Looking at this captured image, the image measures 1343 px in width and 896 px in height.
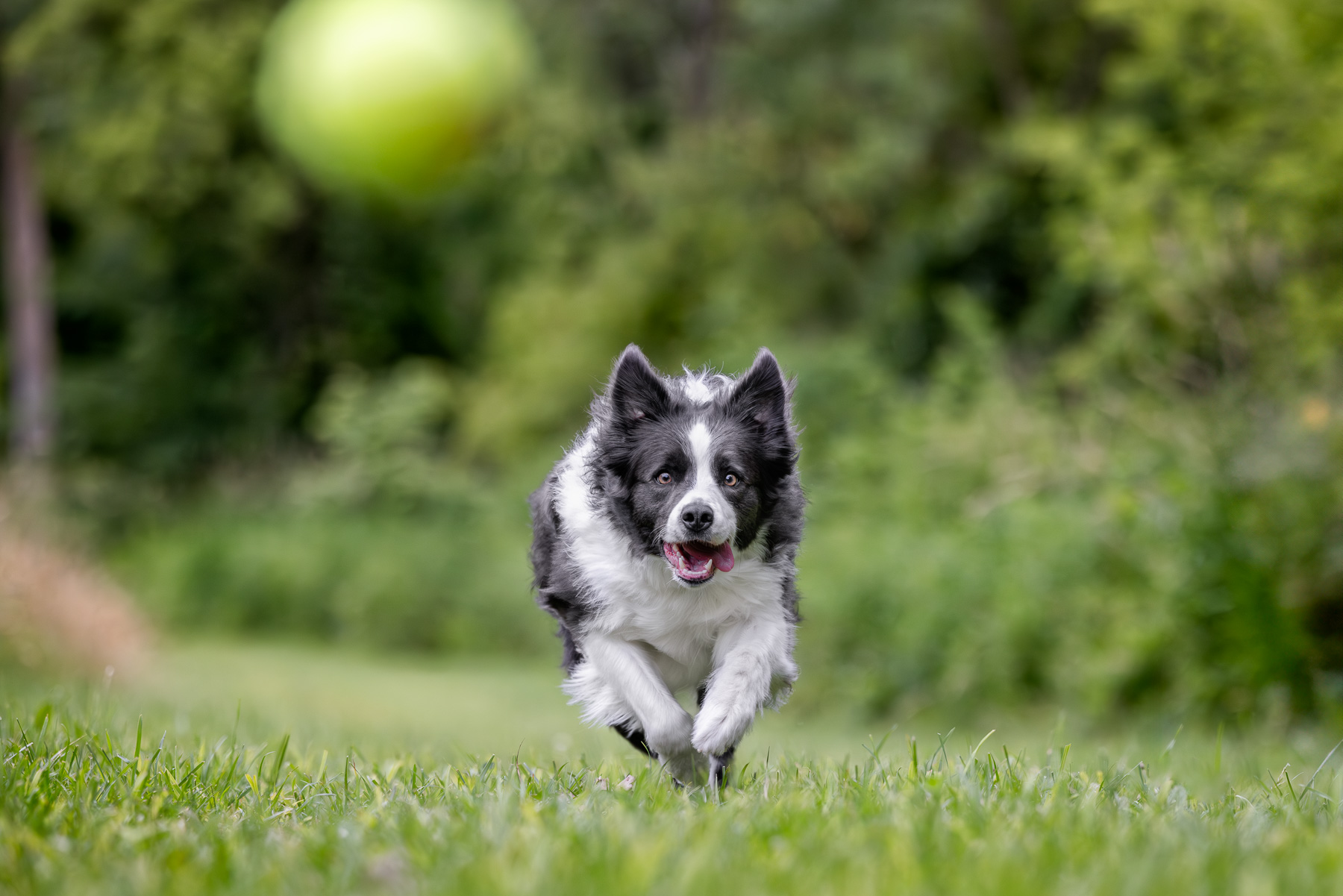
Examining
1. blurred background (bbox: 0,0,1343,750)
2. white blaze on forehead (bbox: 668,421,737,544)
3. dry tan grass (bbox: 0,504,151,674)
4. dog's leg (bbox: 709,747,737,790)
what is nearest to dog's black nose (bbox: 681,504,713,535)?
white blaze on forehead (bbox: 668,421,737,544)

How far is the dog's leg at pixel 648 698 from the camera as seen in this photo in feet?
14.1

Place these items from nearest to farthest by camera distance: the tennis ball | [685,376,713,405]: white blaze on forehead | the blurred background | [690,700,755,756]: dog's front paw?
[690,700,755,756]: dog's front paw < [685,376,713,405]: white blaze on forehead < the blurred background < the tennis ball

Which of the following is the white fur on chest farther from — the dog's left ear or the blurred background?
the blurred background

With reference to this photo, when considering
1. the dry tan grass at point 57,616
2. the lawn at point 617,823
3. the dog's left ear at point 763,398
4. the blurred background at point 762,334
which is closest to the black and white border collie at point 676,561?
the dog's left ear at point 763,398

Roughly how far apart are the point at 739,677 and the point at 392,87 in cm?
764

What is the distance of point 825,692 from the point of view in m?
10.9

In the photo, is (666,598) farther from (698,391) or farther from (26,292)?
(26,292)

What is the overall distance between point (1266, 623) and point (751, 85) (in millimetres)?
13878

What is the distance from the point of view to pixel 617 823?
3225 mm

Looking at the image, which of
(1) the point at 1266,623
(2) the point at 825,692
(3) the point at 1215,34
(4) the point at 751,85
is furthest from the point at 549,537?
(4) the point at 751,85

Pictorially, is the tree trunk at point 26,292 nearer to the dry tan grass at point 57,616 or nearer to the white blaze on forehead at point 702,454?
the dry tan grass at point 57,616

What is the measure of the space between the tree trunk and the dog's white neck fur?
64.0 ft

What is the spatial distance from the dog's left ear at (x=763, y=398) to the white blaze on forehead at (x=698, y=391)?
127 mm

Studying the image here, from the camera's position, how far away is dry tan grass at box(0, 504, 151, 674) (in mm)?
10055
